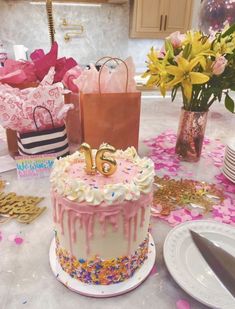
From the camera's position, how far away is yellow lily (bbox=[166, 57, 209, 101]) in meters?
0.81

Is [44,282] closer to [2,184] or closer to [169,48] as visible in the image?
[2,184]

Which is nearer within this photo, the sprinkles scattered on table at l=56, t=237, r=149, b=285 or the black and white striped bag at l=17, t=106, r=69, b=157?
the sprinkles scattered on table at l=56, t=237, r=149, b=285

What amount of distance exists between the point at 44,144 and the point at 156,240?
1.70 feet

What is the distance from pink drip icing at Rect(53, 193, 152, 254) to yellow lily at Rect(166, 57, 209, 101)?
464mm

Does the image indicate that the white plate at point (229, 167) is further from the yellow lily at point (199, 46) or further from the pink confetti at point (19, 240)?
the pink confetti at point (19, 240)

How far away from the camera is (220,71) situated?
0.85m

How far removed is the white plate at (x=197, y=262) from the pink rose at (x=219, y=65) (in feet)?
1.59

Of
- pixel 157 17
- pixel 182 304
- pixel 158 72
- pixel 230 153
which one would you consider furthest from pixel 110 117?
pixel 157 17

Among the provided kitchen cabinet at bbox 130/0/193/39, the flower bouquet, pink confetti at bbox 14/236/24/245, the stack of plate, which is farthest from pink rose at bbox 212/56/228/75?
kitchen cabinet at bbox 130/0/193/39

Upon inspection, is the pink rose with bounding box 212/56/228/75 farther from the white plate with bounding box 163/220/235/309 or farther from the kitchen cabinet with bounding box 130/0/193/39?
the kitchen cabinet with bounding box 130/0/193/39

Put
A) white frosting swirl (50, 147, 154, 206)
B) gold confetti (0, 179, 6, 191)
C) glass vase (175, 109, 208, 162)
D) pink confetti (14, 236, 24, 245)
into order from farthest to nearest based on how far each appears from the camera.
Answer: glass vase (175, 109, 208, 162), gold confetti (0, 179, 6, 191), pink confetti (14, 236, 24, 245), white frosting swirl (50, 147, 154, 206)

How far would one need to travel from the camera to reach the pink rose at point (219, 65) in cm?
83

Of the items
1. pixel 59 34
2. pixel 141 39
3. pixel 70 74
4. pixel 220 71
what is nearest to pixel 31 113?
pixel 70 74

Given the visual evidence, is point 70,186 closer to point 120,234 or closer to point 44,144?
point 120,234
